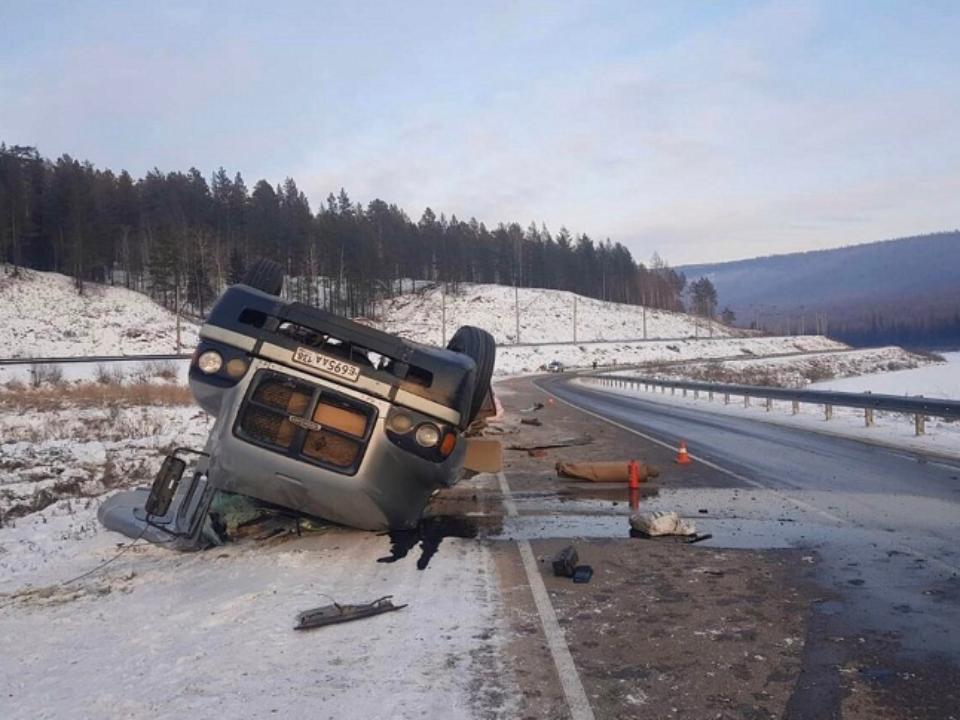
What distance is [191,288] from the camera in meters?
88.4

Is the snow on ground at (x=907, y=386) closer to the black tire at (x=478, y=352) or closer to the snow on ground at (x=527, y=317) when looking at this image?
the black tire at (x=478, y=352)

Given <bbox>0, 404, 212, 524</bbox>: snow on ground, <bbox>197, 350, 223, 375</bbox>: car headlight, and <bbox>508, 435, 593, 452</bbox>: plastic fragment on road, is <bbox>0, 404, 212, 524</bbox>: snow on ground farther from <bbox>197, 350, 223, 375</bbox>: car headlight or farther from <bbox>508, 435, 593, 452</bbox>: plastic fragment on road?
<bbox>508, 435, 593, 452</bbox>: plastic fragment on road

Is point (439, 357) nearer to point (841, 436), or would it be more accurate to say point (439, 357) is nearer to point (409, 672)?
point (409, 672)

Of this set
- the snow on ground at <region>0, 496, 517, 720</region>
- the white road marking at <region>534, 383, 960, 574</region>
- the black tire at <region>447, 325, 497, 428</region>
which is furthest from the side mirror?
the white road marking at <region>534, 383, 960, 574</region>

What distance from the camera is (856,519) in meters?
8.45

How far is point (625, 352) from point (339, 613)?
10143cm

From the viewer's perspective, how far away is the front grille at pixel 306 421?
621 cm

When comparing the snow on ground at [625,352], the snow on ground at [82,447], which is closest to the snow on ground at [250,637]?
the snow on ground at [82,447]

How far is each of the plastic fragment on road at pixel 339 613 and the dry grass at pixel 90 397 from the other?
67.9 ft

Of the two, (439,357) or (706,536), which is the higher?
(439,357)

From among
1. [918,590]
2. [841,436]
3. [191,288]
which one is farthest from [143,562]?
[191,288]

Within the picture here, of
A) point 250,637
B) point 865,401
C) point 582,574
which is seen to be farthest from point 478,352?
point 865,401

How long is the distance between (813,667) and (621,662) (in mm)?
989

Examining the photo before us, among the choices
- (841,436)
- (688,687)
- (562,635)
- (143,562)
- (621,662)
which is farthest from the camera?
(841,436)
